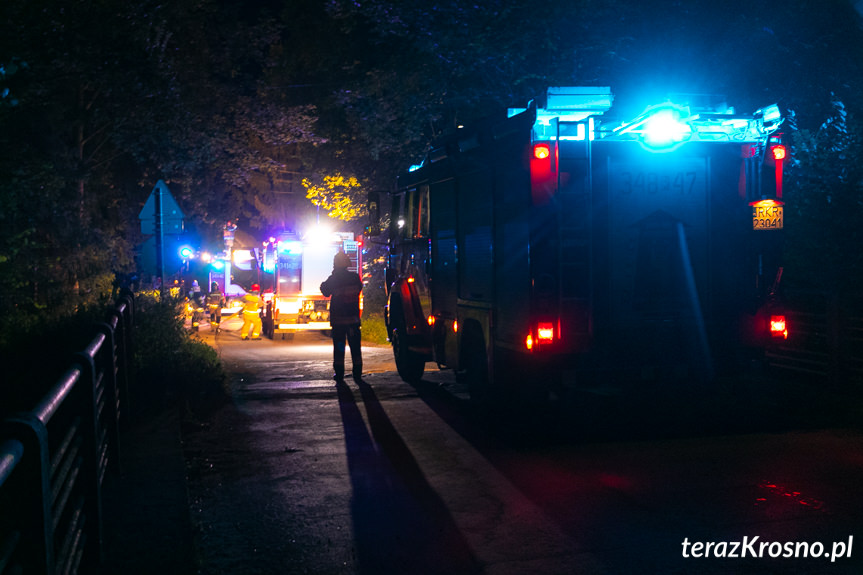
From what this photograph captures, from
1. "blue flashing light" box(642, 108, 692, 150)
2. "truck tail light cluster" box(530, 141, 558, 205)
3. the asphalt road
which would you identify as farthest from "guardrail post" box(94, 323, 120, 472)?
"blue flashing light" box(642, 108, 692, 150)

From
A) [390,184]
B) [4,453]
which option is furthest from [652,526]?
[390,184]

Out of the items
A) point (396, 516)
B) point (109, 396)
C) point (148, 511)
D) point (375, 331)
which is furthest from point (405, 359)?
point (375, 331)

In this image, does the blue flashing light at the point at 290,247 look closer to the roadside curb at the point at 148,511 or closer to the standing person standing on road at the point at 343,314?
the standing person standing on road at the point at 343,314

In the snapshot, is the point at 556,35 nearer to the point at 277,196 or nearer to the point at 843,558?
the point at 843,558

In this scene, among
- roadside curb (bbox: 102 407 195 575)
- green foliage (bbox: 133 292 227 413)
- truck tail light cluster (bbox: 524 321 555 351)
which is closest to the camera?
roadside curb (bbox: 102 407 195 575)

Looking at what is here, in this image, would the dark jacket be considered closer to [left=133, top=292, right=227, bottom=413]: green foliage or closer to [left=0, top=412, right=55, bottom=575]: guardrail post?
[left=133, top=292, right=227, bottom=413]: green foliage

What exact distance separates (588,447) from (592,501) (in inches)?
66.7

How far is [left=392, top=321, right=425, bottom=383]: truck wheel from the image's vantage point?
467 inches

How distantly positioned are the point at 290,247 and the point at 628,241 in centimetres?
1496

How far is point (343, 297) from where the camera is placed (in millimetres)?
12305

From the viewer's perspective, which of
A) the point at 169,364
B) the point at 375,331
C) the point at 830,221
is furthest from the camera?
the point at 375,331

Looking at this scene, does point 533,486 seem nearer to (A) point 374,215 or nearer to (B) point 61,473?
(B) point 61,473

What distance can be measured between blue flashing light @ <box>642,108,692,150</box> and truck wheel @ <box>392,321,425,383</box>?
16.6ft

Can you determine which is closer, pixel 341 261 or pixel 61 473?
pixel 61 473
